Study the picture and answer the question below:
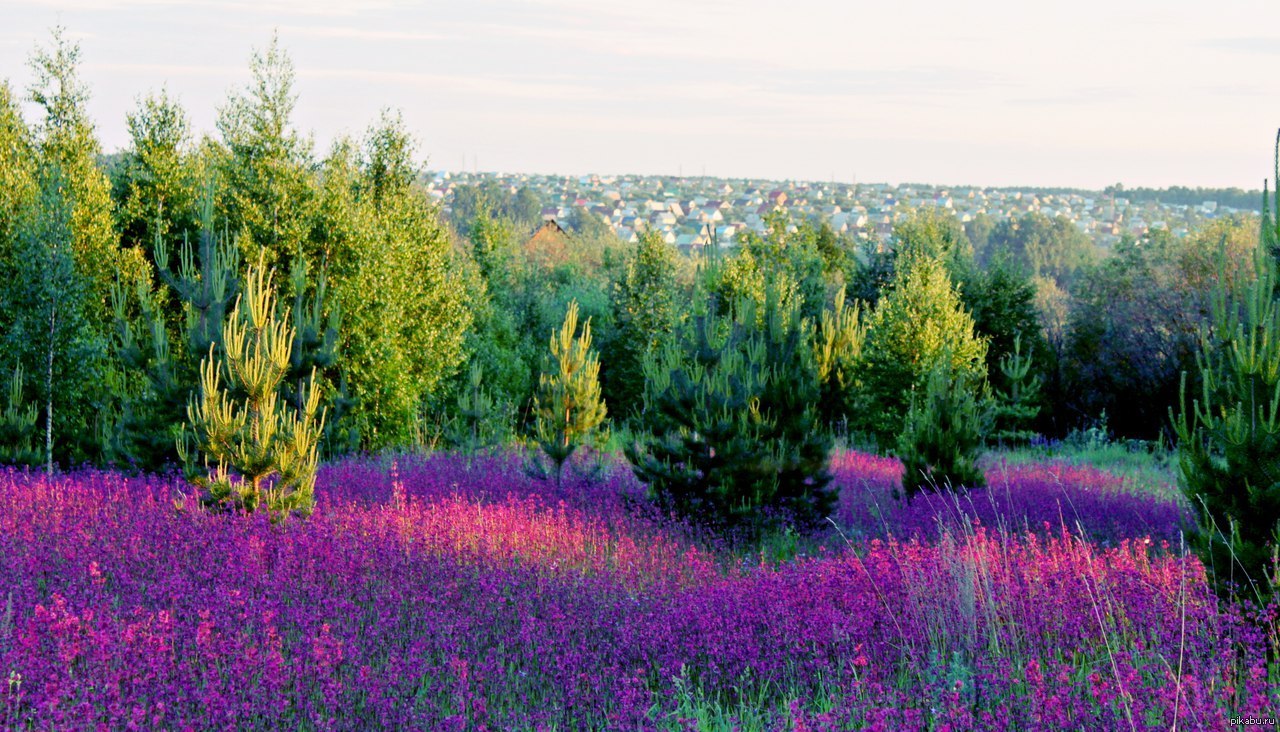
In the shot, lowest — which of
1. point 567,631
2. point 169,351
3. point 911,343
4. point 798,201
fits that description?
point 567,631

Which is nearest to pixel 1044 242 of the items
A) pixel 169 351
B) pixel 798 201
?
pixel 798 201

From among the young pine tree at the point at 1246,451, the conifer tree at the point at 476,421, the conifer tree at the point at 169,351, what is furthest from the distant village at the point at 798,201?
the young pine tree at the point at 1246,451

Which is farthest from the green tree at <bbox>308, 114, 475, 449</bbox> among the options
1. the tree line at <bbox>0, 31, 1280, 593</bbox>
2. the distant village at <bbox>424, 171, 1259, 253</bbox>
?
the distant village at <bbox>424, 171, 1259, 253</bbox>

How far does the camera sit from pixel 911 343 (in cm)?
2103

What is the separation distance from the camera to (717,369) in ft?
34.9

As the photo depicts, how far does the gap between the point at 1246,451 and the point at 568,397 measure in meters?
7.96

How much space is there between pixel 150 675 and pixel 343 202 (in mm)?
18600

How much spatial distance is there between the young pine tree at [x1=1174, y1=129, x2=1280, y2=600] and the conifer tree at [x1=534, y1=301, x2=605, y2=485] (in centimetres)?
758

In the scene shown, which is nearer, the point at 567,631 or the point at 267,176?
the point at 567,631

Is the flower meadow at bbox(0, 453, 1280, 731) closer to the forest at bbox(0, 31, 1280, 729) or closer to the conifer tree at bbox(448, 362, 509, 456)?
the forest at bbox(0, 31, 1280, 729)

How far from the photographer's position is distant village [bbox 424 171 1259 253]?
109 meters

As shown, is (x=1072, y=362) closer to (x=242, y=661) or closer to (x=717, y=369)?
(x=717, y=369)

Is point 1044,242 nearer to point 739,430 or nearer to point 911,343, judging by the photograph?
point 911,343

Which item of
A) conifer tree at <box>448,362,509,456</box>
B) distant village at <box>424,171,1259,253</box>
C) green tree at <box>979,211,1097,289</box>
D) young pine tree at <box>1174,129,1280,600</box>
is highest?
distant village at <box>424,171,1259,253</box>
